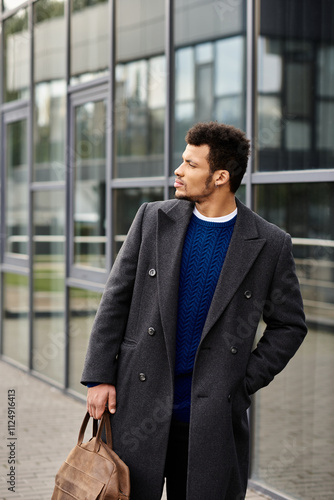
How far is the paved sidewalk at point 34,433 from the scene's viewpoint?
18.2ft

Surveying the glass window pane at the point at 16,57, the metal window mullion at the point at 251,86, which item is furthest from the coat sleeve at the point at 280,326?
the glass window pane at the point at 16,57

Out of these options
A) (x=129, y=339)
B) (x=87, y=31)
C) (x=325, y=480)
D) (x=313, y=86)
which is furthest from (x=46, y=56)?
(x=129, y=339)

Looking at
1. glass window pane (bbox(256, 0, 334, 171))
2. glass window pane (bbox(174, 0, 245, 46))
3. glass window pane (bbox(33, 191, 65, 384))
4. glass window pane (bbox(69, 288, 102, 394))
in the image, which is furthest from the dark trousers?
glass window pane (bbox(33, 191, 65, 384))

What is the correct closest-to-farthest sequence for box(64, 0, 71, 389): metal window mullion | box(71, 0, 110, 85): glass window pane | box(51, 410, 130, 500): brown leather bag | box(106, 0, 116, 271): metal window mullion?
box(51, 410, 130, 500): brown leather bag → box(106, 0, 116, 271): metal window mullion → box(71, 0, 110, 85): glass window pane → box(64, 0, 71, 389): metal window mullion

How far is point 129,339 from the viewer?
10.4 ft

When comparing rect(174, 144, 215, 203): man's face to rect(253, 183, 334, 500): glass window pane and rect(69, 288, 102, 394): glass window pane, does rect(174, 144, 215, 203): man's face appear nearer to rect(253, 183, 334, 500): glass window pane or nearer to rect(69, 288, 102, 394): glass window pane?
rect(253, 183, 334, 500): glass window pane

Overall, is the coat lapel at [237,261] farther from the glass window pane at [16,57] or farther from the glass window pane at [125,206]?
the glass window pane at [16,57]

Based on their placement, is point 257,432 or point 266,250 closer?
point 266,250

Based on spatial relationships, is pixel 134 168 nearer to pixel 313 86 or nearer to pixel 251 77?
pixel 251 77

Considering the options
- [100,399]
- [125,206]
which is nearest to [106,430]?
[100,399]

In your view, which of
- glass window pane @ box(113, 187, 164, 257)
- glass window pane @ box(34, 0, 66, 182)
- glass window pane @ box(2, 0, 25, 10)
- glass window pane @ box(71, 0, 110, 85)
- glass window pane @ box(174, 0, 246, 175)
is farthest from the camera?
glass window pane @ box(2, 0, 25, 10)

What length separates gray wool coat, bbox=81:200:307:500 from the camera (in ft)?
10.1

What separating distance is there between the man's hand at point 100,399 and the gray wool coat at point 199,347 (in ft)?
0.10

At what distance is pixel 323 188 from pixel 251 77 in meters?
1.06
